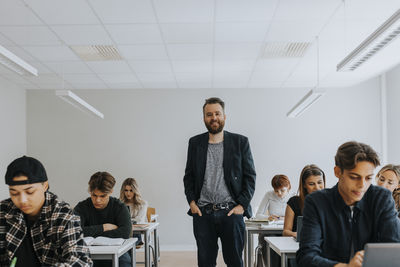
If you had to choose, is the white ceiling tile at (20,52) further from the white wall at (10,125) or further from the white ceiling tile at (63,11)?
the white wall at (10,125)

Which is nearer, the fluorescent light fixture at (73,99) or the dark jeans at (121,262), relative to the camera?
the dark jeans at (121,262)

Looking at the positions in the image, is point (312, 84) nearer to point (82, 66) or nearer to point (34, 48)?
point (82, 66)

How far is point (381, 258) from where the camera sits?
52.6 inches

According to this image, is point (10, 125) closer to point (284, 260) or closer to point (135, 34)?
point (135, 34)

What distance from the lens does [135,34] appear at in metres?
4.50

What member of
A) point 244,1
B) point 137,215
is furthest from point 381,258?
point 137,215

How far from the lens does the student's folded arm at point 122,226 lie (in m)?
3.14

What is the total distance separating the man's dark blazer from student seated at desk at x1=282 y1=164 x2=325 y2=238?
0.79 metres

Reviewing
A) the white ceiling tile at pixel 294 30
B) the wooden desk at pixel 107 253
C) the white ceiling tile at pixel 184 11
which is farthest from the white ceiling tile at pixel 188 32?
the wooden desk at pixel 107 253

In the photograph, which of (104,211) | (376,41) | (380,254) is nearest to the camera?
(380,254)

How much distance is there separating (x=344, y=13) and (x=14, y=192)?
3.45 metres

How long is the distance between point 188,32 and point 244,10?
79 centimetres

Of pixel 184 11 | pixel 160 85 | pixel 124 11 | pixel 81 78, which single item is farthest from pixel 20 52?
pixel 160 85

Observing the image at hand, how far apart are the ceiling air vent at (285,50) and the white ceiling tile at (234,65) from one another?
370mm
